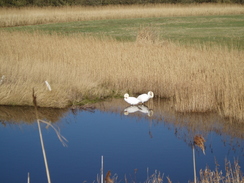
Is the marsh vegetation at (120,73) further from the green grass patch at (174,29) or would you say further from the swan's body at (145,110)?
the green grass patch at (174,29)

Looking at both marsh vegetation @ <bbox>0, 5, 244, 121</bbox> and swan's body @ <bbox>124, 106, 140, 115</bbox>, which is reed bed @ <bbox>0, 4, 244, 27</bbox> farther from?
swan's body @ <bbox>124, 106, 140, 115</bbox>

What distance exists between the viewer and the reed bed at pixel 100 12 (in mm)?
25609

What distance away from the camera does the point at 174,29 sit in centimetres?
2123

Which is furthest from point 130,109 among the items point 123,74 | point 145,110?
point 123,74

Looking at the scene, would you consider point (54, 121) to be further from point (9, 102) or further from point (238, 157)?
point (238, 157)

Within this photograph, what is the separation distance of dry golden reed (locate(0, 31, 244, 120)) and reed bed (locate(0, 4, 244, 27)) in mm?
14157

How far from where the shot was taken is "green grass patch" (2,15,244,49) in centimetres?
1741

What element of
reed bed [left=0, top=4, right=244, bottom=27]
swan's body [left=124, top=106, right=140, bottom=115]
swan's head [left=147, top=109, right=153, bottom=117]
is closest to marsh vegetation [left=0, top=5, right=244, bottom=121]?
swan's head [left=147, top=109, right=153, bottom=117]

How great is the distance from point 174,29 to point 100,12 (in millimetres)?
8796

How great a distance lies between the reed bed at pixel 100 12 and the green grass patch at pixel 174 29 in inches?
59.3

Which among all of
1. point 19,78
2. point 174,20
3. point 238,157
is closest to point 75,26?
point 174,20

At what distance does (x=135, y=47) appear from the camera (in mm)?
11172

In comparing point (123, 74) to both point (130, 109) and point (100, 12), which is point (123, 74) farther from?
point (100, 12)

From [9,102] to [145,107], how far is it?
265 cm
